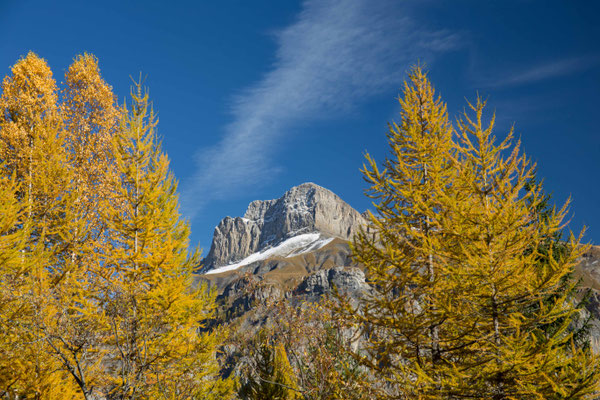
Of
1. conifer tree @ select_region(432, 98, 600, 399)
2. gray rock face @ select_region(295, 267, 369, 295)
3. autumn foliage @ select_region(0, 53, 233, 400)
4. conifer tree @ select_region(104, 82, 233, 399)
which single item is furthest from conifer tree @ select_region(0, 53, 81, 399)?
gray rock face @ select_region(295, 267, 369, 295)

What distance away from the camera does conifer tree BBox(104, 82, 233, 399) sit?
8.14m

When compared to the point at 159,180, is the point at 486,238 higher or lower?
lower

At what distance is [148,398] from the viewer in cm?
988

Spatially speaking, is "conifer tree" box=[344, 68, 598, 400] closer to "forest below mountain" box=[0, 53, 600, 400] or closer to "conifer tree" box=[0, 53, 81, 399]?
"forest below mountain" box=[0, 53, 600, 400]

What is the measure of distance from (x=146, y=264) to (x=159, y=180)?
2802 mm

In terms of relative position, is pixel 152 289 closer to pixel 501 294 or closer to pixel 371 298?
pixel 371 298

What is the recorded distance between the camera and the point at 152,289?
32.1ft

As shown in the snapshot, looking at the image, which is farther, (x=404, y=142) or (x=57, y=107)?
(x=57, y=107)

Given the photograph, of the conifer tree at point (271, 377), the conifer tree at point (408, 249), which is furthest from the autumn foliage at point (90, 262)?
the conifer tree at point (408, 249)

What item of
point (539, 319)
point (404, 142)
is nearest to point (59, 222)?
point (404, 142)

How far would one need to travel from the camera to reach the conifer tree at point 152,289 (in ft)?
26.7

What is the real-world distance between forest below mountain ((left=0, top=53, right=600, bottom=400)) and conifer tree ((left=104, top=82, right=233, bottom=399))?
6 centimetres

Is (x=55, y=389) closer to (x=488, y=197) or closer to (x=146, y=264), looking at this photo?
(x=146, y=264)

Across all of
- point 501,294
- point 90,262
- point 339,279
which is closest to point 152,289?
point 90,262
